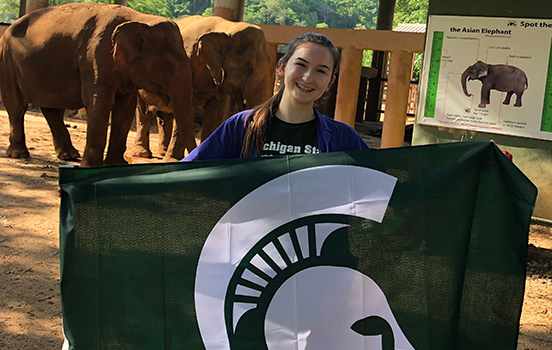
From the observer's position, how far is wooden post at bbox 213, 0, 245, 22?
11695mm

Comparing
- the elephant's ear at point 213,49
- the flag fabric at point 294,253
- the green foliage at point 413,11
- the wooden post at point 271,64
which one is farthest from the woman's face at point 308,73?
the green foliage at point 413,11

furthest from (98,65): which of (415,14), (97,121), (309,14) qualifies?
(309,14)

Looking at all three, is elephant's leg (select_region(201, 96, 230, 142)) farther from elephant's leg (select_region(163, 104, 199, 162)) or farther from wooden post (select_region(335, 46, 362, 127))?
wooden post (select_region(335, 46, 362, 127))

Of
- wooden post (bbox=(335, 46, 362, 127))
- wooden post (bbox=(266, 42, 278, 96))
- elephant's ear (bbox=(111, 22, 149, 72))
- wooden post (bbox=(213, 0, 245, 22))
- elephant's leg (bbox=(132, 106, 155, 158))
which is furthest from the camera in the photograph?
wooden post (bbox=(213, 0, 245, 22))

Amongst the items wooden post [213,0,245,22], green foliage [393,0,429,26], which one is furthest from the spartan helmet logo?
green foliage [393,0,429,26]

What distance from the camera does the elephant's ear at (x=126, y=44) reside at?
793 centimetres

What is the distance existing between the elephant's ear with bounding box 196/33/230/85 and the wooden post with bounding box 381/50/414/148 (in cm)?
251

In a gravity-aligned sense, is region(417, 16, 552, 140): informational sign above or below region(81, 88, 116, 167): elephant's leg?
above

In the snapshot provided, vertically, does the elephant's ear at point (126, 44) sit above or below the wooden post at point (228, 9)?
below

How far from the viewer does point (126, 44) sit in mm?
7965

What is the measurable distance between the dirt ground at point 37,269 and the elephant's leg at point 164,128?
269 centimetres

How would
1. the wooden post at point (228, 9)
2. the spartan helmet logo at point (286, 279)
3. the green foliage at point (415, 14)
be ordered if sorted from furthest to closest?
1. the green foliage at point (415, 14)
2. the wooden post at point (228, 9)
3. the spartan helmet logo at point (286, 279)

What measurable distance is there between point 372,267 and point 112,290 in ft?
3.47

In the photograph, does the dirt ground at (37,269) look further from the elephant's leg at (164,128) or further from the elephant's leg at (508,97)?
the elephant's leg at (164,128)
